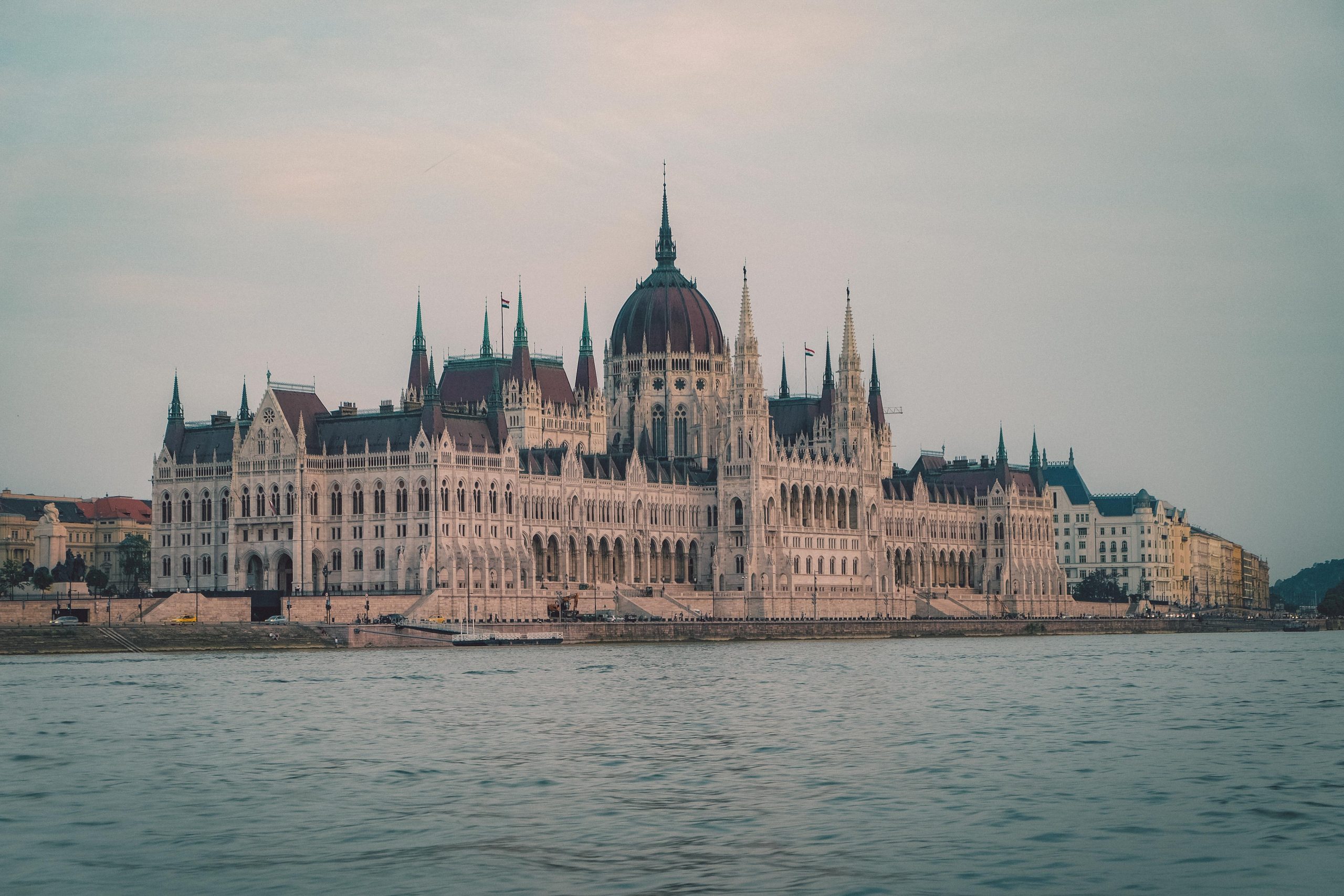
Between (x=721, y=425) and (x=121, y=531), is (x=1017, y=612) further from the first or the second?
(x=121, y=531)

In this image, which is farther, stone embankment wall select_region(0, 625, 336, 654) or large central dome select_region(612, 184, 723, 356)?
large central dome select_region(612, 184, 723, 356)

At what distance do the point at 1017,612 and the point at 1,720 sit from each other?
478 feet

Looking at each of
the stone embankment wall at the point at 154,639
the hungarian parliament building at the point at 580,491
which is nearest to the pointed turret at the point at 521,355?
the hungarian parliament building at the point at 580,491

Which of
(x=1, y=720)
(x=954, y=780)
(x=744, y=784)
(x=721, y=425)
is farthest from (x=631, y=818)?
(x=721, y=425)

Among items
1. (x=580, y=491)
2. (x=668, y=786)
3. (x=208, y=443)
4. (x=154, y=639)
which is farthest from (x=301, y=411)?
(x=668, y=786)

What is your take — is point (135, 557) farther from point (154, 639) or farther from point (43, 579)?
point (154, 639)

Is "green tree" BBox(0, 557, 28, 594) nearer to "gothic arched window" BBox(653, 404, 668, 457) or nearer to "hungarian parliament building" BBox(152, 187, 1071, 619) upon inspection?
"hungarian parliament building" BBox(152, 187, 1071, 619)

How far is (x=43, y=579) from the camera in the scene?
13888 centimetres

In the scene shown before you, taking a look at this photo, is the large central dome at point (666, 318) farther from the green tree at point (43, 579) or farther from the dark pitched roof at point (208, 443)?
the green tree at point (43, 579)

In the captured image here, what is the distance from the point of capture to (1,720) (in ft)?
210

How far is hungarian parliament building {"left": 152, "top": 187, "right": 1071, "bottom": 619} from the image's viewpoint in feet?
468

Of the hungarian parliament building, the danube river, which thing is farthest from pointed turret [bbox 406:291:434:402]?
the danube river

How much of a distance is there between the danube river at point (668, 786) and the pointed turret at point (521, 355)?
302ft

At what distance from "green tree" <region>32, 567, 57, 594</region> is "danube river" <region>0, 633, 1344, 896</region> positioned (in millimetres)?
52761
